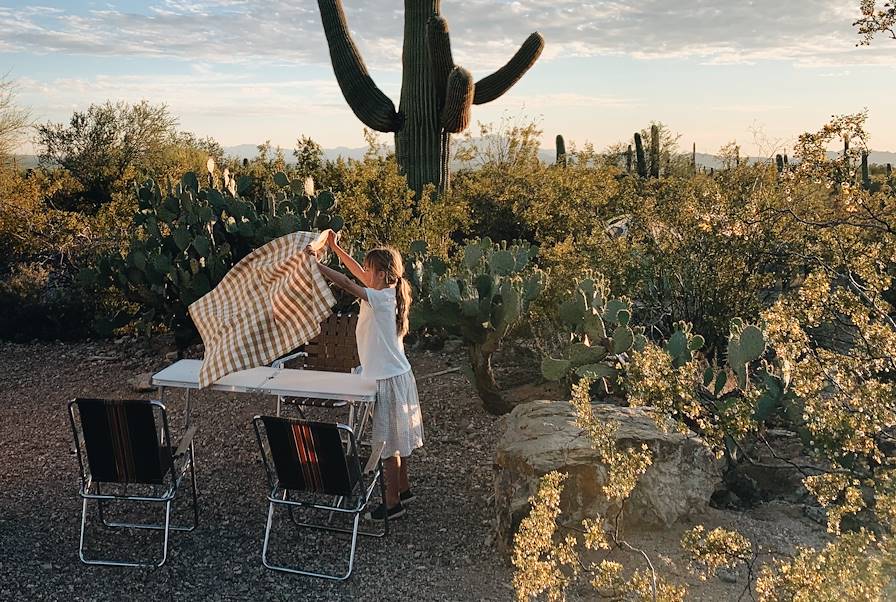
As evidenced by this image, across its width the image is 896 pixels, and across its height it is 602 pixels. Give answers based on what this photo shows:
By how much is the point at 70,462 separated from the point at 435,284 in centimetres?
275

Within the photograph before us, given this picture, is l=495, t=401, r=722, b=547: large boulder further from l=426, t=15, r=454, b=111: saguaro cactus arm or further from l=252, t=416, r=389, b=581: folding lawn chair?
l=426, t=15, r=454, b=111: saguaro cactus arm

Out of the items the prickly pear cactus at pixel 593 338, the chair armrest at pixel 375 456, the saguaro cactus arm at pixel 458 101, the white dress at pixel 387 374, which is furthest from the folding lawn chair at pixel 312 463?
the saguaro cactus arm at pixel 458 101

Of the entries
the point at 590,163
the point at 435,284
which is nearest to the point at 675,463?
the point at 435,284

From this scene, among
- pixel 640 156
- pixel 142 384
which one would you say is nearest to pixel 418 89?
pixel 142 384

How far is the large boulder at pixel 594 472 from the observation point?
4.11 m

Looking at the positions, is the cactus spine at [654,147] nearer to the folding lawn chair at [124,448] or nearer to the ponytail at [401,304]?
the ponytail at [401,304]

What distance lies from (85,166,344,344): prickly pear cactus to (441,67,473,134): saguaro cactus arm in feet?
15.6

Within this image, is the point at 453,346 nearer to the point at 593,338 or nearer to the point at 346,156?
the point at 593,338

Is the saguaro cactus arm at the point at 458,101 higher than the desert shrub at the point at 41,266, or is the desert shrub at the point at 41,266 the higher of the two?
the saguaro cactus arm at the point at 458,101

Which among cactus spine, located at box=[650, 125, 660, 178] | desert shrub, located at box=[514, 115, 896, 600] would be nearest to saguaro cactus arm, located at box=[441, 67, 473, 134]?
desert shrub, located at box=[514, 115, 896, 600]

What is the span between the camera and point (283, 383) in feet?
15.4

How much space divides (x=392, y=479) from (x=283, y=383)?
31.8 inches

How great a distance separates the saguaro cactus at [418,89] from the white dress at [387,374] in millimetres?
8912

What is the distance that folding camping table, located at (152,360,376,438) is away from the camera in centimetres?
443
